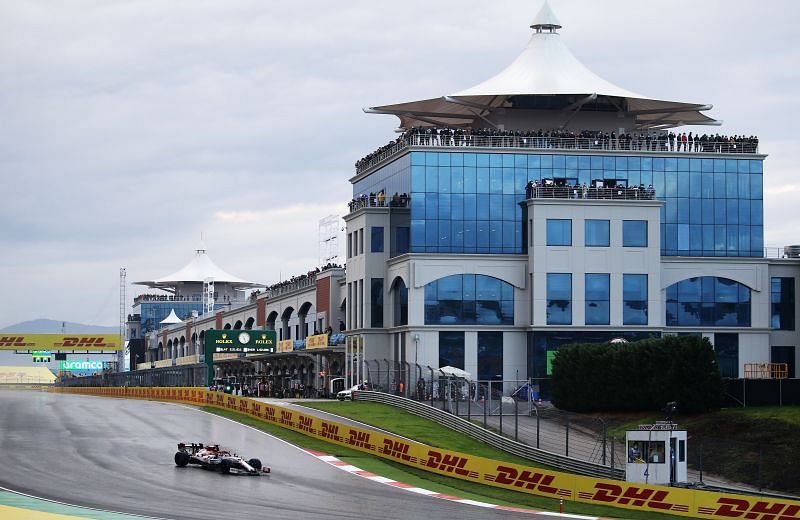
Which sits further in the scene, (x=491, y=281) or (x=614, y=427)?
(x=491, y=281)

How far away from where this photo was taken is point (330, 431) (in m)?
56.4

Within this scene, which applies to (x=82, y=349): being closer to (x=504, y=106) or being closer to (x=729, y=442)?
(x=504, y=106)

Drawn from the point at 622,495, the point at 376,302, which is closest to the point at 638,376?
the point at 622,495

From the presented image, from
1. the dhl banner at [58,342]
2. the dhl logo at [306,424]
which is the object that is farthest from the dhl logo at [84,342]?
the dhl logo at [306,424]

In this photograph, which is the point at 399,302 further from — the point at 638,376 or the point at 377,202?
the point at 638,376

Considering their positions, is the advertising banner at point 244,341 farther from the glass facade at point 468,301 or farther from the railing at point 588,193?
the railing at point 588,193

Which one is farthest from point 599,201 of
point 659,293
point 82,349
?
point 82,349

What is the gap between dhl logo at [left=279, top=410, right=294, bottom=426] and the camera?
61.8m

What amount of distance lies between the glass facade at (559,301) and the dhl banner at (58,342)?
114 m

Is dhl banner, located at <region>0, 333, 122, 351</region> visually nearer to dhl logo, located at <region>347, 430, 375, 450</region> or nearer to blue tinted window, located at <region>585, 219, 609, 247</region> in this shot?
blue tinted window, located at <region>585, 219, 609, 247</region>

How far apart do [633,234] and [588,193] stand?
146 inches

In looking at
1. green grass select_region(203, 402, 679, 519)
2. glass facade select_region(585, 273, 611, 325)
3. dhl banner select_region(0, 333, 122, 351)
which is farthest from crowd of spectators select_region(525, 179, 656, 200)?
dhl banner select_region(0, 333, 122, 351)

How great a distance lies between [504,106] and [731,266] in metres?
18.6

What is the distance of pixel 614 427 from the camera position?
63312mm
